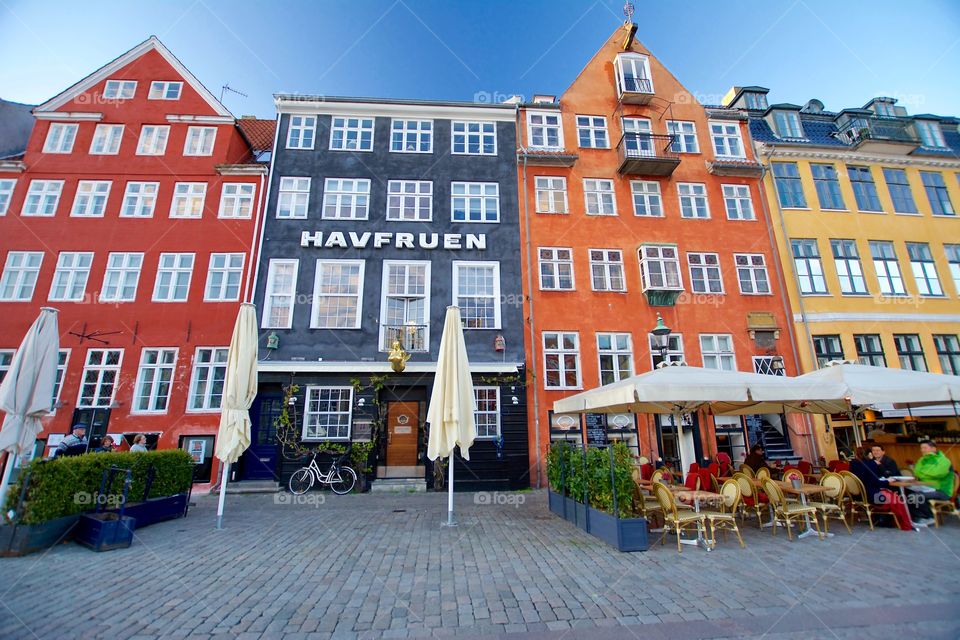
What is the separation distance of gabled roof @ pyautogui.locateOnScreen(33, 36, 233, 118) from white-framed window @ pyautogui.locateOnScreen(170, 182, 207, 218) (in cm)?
355

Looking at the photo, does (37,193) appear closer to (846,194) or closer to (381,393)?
(381,393)

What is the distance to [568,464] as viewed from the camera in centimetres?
880

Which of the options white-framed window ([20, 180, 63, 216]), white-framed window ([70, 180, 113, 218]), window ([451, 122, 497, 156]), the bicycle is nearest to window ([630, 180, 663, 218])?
window ([451, 122, 497, 156])

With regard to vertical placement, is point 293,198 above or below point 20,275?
above

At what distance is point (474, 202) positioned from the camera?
17344 mm

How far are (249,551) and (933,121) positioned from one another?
3348 cm

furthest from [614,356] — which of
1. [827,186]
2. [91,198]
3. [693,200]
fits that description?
[91,198]

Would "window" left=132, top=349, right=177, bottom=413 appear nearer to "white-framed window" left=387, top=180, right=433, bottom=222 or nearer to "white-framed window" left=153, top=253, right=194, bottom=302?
"white-framed window" left=153, top=253, right=194, bottom=302

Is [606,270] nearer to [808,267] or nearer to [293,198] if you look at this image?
[808,267]

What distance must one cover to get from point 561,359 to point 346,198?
10.7 meters

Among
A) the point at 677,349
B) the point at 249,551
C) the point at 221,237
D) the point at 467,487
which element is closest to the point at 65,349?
the point at 221,237

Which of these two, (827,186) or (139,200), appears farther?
(827,186)

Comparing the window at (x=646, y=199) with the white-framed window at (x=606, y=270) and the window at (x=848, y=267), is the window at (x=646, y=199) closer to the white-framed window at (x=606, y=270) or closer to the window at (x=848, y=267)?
the white-framed window at (x=606, y=270)

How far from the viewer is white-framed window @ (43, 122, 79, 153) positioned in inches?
679
